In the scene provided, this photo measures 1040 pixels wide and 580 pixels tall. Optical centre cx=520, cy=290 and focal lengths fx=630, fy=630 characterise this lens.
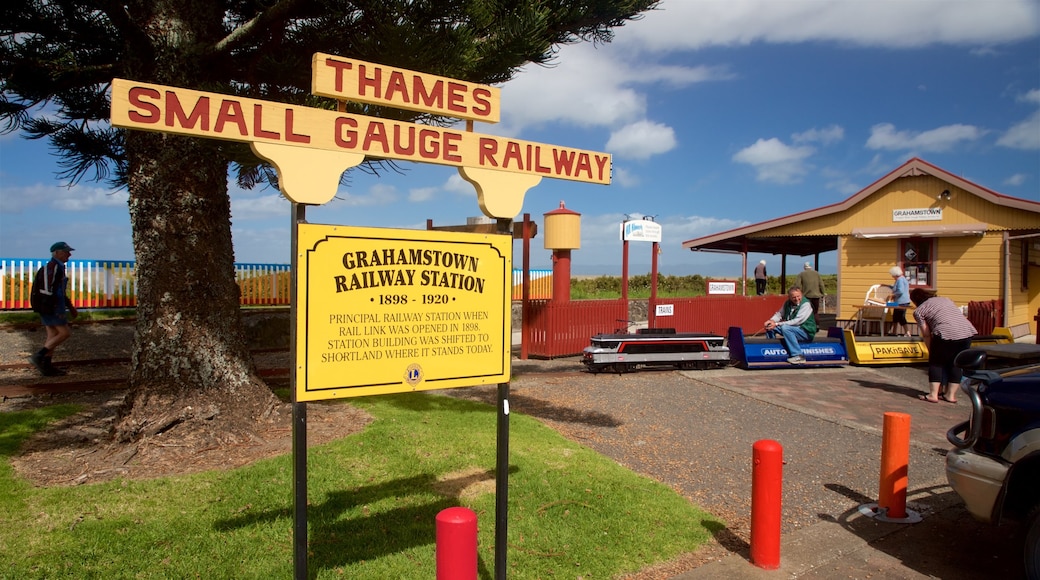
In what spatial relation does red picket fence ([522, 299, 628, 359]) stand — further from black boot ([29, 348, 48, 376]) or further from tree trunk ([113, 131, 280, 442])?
black boot ([29, 348, 48, 376])

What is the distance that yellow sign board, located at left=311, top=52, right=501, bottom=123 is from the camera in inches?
135

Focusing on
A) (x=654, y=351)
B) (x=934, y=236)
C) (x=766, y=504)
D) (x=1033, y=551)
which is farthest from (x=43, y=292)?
(x=934, y=236)

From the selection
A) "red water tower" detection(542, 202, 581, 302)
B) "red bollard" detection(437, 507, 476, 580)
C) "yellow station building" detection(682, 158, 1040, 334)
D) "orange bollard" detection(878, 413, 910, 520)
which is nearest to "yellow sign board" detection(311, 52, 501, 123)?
"red bollard" detection(437, 507, 476, 580)

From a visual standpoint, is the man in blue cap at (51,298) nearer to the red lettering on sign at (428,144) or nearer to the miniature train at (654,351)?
the miniature train at (654,351)

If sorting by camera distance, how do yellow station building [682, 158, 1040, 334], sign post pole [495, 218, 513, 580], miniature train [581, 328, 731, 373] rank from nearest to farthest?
sign post pole [495, 218, 513, 580] → miniature train [581, 328, 731, 373] → yellow station building [682, 158, 1040, 334]

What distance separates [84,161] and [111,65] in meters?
3.26

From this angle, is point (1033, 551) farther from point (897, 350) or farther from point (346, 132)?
point (897, 350)

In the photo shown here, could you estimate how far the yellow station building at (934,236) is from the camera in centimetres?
1581

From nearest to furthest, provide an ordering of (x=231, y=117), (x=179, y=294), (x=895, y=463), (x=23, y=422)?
1. (x=231, y=117)
2. (x=895, y=463)
3. (x=179, y=294)
4. (x=23, y=422)

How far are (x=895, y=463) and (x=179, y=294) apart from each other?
20.9 ft

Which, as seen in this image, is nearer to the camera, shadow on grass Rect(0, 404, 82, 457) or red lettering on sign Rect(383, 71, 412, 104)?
red lettering on sign Rect(383, 71, 412, 104)

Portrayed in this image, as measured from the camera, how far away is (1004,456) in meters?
3.69

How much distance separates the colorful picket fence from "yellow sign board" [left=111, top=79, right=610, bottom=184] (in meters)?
12.4

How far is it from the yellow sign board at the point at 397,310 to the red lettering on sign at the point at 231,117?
23.1 inches
